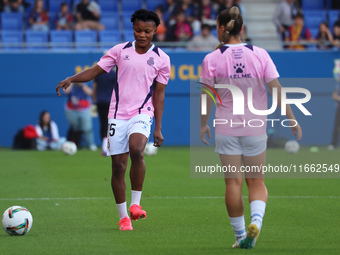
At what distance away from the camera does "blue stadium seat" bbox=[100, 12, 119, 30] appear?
76.2 ft

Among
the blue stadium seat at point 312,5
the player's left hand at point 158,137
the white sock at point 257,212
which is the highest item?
the blue stadium seat at point 312,5

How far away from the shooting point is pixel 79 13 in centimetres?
2205

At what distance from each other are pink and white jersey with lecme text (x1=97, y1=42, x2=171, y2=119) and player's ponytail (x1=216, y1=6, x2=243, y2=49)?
1506 mm

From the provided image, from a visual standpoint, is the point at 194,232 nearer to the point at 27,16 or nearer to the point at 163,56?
the point at 163,56

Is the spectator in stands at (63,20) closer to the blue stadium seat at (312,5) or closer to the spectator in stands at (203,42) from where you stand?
the spectator in stands at (203,42)

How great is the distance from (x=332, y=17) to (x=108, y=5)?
7.24 meters

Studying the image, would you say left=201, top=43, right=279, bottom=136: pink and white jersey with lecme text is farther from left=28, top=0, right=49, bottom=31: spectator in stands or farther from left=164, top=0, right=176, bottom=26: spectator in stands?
left=28, top=0, right=49, bottom=31: spectator in stands

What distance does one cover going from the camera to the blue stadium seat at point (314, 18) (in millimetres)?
23891

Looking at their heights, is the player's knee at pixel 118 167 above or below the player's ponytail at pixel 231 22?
below

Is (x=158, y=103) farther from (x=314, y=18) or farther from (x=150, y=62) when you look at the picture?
(x=314, y=18)

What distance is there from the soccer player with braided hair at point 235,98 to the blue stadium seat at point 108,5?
698 inches

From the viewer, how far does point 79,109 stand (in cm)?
2061

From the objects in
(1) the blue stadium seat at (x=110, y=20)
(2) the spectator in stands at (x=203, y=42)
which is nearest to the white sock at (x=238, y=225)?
(2) the spectator in stands at (x=203, y=42)

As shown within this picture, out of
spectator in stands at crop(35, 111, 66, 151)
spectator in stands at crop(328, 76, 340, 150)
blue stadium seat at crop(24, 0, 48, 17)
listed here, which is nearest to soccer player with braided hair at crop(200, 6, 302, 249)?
spectator in stands at crop(35, 111, 66, 151)
